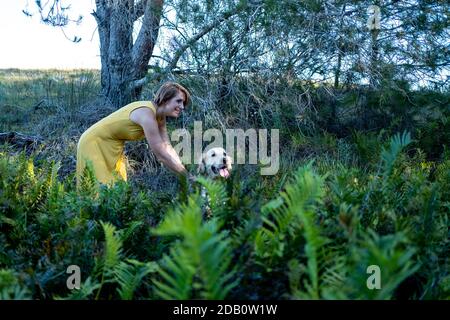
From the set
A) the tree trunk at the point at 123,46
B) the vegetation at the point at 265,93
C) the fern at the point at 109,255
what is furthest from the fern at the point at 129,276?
the tree trunk at the point at 123,46

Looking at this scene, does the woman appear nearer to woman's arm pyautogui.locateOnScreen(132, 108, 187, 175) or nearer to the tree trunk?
woman's arm pyautogui.locateOnScreen(132, 108, 187, 175)

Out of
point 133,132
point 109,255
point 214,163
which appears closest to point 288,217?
point 109,255

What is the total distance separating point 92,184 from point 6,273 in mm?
1363

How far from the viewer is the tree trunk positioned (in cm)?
869

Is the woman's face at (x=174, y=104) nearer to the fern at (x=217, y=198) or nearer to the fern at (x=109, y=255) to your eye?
the fern at (x=217, y=198)

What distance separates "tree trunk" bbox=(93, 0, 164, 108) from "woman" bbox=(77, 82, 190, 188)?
11.5 feet

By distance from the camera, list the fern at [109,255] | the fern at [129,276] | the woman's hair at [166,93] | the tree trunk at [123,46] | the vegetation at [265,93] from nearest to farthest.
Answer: the fern at [129,276]
the fern at [109,255]
the vegetation at [265,93]
the woman's hair at [166,93]
the tree trunk at [123,46]

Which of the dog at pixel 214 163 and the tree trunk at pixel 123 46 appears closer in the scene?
the dog at pixel 214 163

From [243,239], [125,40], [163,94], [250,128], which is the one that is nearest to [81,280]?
[243,239]

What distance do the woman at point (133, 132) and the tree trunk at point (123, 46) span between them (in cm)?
350

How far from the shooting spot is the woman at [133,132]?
4949 millimetres

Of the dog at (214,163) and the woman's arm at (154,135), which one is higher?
the woman's arm at (154,135)

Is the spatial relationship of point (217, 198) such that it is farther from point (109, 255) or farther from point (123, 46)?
point (123, 46)

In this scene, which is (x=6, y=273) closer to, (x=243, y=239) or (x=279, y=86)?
(x=243, y=239)
